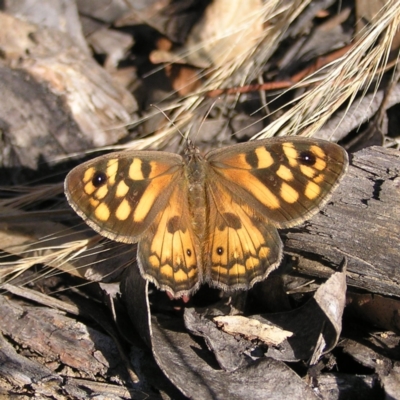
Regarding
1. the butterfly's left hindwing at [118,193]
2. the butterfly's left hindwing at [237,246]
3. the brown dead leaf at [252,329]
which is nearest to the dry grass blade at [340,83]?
the butterfly's left hindwing at [237,246]

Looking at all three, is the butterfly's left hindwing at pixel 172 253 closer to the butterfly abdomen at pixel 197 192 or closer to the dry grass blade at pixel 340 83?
the butterfly abdomen at pixel 197 192

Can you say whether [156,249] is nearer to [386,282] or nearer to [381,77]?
[386,282]

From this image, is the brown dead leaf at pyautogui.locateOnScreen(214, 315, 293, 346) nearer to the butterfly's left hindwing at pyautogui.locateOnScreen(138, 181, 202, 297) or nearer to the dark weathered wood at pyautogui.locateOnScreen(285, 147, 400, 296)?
the butterfly's left hindwing at pyautogui.locateOnScreen(138, 181, 202, 297)

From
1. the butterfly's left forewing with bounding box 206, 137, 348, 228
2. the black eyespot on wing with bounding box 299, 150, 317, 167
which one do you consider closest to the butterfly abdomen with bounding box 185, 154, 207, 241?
the butterfly's left forewing with bounding box 206, 137, 348, 228

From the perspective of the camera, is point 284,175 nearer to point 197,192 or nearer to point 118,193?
point 197,192

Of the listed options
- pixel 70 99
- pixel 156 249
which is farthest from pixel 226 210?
pixel 70 99

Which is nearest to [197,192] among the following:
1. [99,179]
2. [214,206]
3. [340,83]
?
[214,206]

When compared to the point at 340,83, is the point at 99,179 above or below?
below
